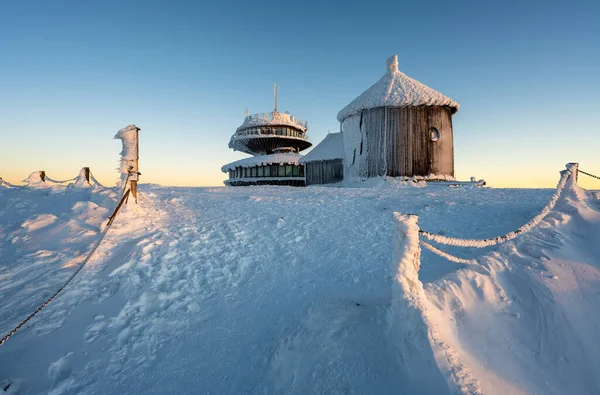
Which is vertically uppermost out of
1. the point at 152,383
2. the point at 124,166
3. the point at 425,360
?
the point at 124,166

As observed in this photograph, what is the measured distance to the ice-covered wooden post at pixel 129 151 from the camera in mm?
8016

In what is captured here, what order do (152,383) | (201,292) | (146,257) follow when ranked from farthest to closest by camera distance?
1. (146,257)
2. (201,292)
3. (152,383)

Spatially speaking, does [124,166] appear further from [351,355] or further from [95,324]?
[351,355]

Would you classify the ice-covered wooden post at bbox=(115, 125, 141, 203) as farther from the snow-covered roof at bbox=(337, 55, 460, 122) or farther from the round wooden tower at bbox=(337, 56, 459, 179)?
the snow-covered roof at bbox=(337, 55, 460, 122)

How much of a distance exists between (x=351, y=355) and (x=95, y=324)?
3538 mm

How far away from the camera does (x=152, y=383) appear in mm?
3529

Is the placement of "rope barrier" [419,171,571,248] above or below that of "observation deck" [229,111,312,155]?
below

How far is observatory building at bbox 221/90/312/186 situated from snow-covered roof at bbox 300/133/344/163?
514 cm

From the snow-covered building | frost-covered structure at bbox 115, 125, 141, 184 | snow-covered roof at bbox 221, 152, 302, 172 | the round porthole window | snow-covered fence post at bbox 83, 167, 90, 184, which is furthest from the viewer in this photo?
snow-covered roof at bbox 221, 152, 302, 172

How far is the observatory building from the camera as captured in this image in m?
29.0

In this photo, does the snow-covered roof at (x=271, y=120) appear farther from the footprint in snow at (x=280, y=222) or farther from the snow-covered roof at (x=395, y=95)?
the footprint in snow at (x=280, y=222)

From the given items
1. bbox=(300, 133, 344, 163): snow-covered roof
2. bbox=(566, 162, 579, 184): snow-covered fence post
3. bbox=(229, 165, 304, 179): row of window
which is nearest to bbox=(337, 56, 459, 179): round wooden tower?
bbox=(300, 133, 344, 163): snow-covered roof

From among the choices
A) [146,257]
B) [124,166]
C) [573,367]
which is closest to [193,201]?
[124,166]

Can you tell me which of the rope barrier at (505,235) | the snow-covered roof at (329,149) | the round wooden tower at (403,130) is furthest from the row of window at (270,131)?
the rope barrier at (505,235)
